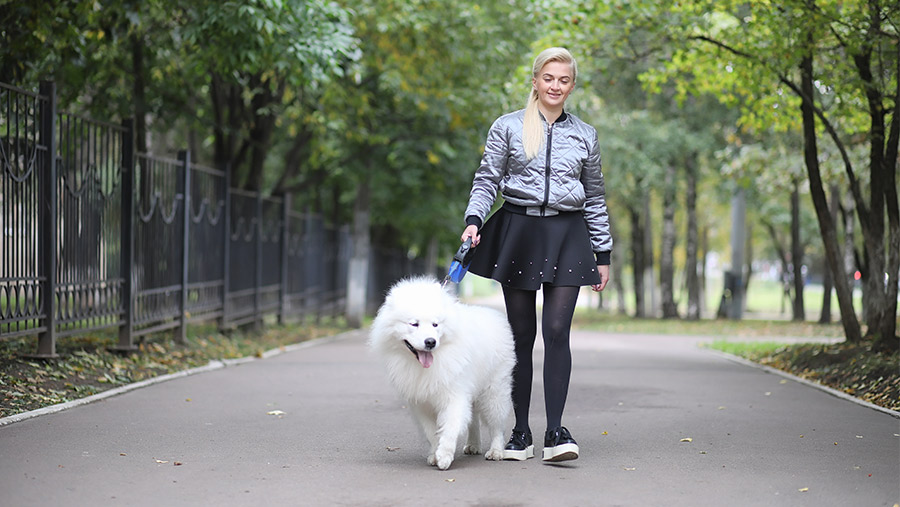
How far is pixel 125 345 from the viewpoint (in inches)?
463

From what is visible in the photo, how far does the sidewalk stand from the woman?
61 centimetres

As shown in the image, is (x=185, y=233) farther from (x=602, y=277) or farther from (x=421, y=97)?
(x=602, y=277)

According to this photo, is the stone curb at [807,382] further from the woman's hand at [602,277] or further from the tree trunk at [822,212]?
the woman's hand at [602,277]

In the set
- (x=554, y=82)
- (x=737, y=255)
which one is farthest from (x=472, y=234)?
(x=737, y=255)

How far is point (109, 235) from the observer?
11.5m

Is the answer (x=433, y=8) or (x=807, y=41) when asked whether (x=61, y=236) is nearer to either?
(x=807, y=41)

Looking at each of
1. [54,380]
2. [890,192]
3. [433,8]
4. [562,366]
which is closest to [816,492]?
[562,366]

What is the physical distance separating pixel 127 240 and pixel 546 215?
6.74 metres

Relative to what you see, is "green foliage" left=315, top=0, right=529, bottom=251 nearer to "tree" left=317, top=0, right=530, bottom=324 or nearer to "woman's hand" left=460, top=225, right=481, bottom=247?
"tree" left=317, top=0, right=530, bottom=324

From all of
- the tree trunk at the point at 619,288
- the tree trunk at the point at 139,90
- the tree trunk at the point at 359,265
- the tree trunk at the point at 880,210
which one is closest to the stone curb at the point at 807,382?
the tree trunk at the point at 880,210

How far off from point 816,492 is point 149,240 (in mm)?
8966

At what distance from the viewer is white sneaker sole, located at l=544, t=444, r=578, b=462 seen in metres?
5.98

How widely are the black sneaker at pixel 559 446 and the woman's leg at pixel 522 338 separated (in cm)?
27

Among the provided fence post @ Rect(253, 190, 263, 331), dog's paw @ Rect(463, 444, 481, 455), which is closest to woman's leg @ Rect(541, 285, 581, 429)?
dog's paw @ Rect(463, 444, 481, 455)
